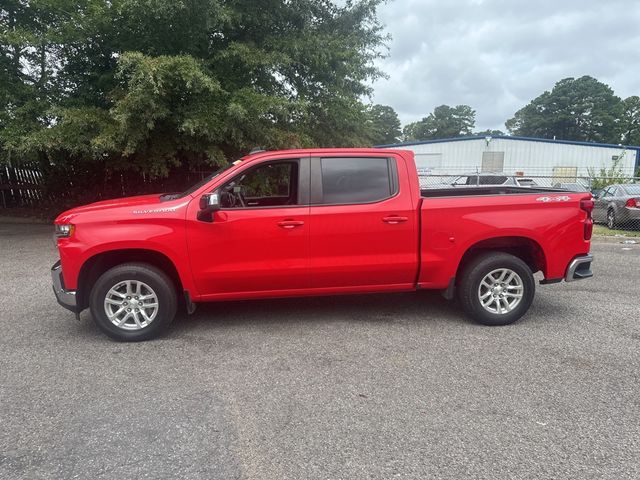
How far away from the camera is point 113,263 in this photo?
15.3 feet

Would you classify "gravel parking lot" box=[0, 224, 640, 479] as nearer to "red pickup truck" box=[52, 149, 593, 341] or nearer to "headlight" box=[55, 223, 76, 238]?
"red pickup truck" box=[52, 149, 593, 341]

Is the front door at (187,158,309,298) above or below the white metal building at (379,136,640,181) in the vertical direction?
below

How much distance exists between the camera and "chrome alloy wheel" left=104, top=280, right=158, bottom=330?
14.7 ft

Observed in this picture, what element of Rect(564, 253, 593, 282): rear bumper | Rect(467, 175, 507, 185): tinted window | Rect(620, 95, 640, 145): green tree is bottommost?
Rect(564, 253, 593, 282): rear bumper

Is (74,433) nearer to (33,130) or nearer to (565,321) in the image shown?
(565,321)

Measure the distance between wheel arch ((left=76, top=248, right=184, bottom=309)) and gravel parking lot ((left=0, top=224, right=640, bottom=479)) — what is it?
20.4 inches

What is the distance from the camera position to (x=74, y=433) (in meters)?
3.00

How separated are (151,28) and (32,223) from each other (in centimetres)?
738

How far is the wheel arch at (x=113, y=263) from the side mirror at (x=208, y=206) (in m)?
0.55

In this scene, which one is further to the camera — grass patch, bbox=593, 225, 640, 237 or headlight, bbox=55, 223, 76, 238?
grass patch, bbox=593, 225, 640, 237

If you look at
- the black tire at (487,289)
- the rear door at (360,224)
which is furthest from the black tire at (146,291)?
the black tire at (487,289)

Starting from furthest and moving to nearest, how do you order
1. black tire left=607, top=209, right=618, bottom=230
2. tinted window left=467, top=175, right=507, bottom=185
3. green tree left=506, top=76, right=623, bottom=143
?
1. green tree left=506, top=76, right=623, bottom=143
2. tinted window left=467, top=175, right=507, bottom=185
3. black tire left=607, top=209, right=618, bottom=230

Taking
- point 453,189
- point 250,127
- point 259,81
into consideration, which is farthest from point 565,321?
point 259,81

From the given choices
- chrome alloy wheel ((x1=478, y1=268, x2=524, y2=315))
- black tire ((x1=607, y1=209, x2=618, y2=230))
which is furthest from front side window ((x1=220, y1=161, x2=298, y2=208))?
black tire ((x1=607, y1=209, x2=618, y2=230))
